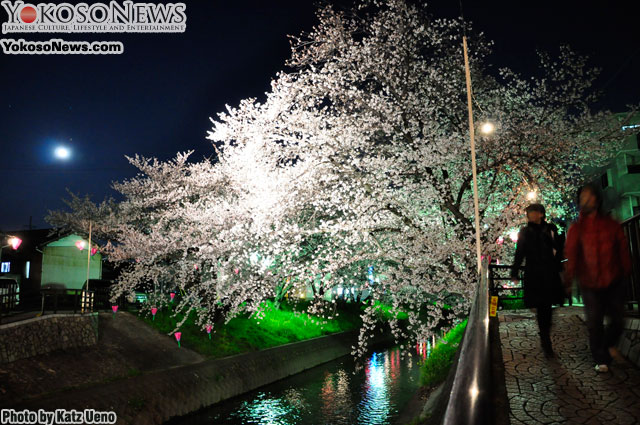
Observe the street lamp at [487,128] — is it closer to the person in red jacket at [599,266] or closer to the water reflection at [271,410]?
the person in red jacket at [599,266]

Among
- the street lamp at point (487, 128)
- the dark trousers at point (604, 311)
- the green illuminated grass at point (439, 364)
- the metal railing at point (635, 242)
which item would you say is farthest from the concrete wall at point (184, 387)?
the metal railing at point (635, 242)

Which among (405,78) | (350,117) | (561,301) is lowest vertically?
(561,301)

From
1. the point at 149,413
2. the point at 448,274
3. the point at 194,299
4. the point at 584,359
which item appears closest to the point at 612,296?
the point at 584,359

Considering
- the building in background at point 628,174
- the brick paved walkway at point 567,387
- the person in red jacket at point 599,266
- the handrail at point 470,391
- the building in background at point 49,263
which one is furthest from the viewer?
the building in background at point 49,263

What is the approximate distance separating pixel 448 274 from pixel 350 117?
509 centimetres

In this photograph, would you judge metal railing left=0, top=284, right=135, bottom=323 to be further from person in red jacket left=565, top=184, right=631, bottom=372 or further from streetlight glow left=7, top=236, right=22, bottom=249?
person in red jacket left=565, top=184, right=631, bottom=372

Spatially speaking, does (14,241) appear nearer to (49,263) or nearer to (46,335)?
(46,335)

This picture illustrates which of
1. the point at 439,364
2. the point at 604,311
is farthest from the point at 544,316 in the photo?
the point at 439,364

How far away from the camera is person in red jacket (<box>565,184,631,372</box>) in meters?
4.61

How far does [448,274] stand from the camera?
37.7 ft

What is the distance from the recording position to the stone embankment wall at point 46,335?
1429cm

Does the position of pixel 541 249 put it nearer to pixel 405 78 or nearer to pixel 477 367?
pixel 477 367

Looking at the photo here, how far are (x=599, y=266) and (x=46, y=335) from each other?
58.7ft

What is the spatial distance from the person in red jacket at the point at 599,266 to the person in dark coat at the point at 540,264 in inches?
20.2
